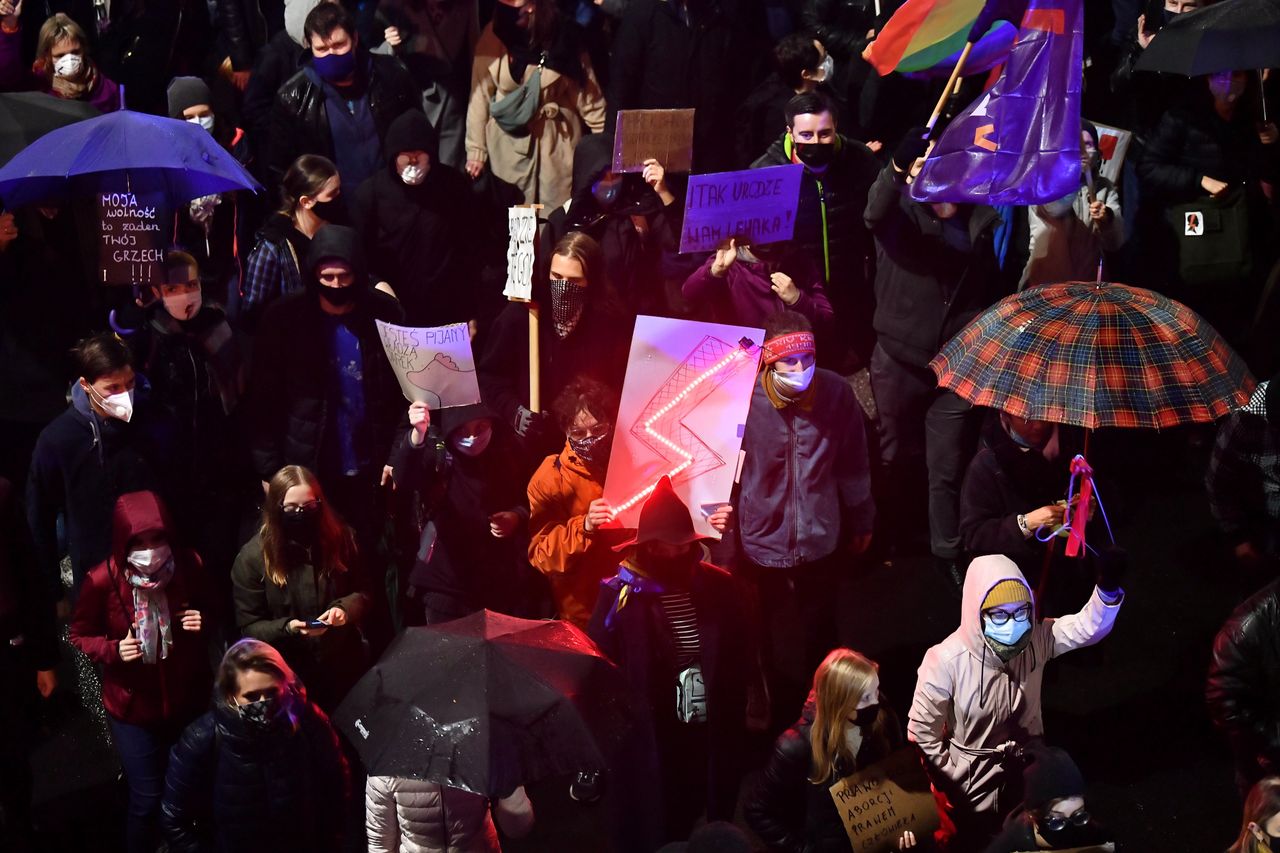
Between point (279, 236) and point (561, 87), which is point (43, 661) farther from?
point (561, 87)

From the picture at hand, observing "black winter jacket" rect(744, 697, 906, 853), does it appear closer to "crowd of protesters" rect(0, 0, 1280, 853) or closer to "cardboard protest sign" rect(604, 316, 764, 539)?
"crowd of protesters" rect(0, 0, 1280, 853)

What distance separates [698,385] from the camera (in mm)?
7121

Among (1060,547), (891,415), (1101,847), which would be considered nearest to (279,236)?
(891,415)

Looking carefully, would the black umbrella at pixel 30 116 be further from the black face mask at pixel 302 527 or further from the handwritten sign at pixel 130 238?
the black face mask at pixel 302 527

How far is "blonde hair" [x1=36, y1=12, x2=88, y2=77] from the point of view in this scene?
9.20 meters

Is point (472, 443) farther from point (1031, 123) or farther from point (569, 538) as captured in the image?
point (1031, 123)

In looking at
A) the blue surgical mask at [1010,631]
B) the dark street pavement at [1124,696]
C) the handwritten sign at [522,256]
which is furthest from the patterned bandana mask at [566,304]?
the blue surgical mask at [1010,631]

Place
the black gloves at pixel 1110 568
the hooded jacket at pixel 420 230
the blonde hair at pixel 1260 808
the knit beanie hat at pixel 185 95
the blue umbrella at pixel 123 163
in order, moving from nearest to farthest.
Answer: the blonde hair at pixel 1260 808 < the black gloves at pixel 1110 568 < the blue umbrella at pixel 123 163 < the hooded jacket at pixel 420 230 < the knit beanie hat at pixel 185 95

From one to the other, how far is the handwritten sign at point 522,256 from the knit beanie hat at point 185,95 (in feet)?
7.23

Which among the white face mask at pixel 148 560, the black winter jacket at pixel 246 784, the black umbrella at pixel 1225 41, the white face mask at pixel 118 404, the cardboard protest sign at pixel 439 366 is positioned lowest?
the black winter jacket at pixel 246 784

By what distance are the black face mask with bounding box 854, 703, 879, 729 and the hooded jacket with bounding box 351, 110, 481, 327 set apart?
3953 mm

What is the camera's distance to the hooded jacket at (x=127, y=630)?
6625 millimetres

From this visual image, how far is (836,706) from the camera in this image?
19.1 feet

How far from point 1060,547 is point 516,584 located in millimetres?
2476
